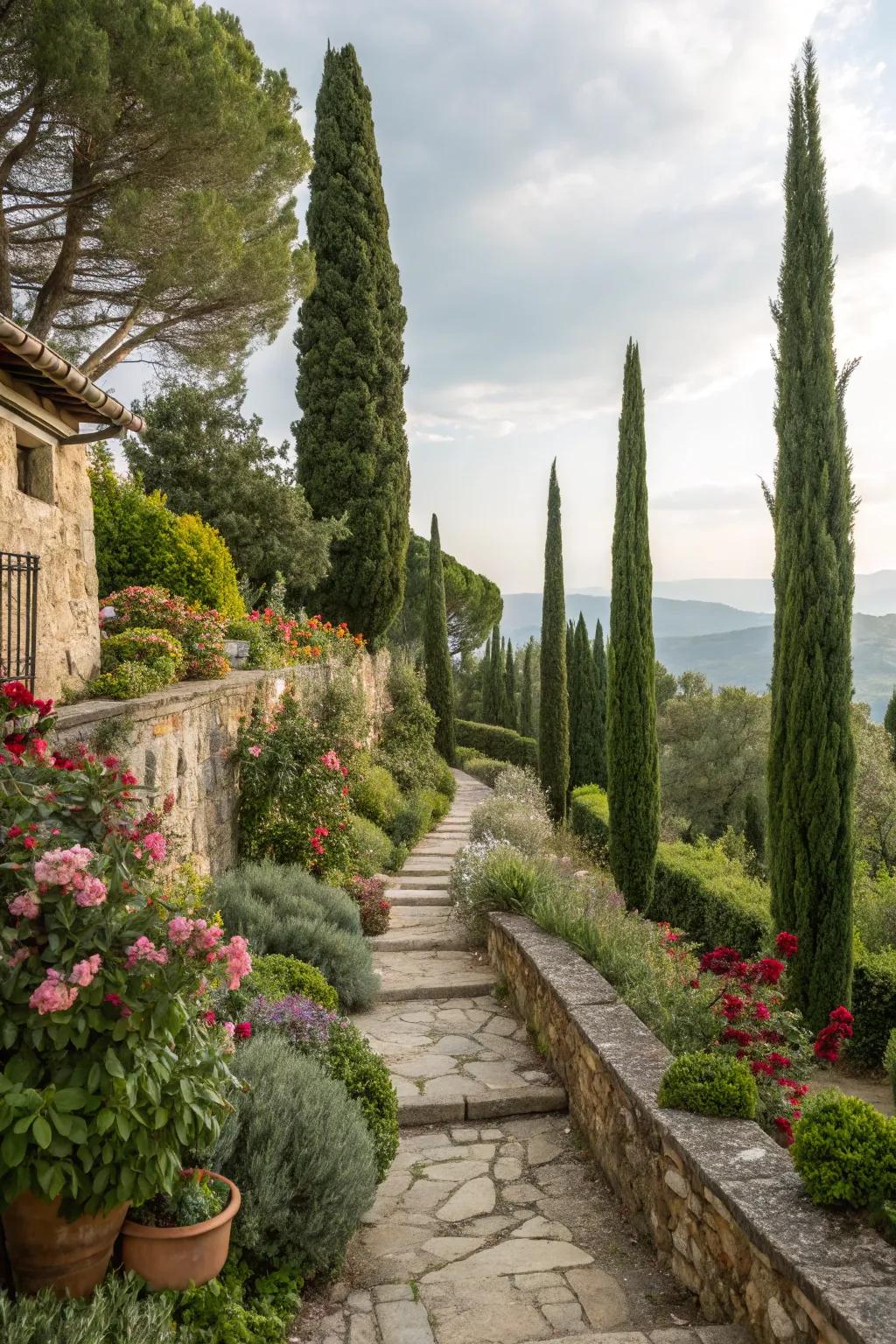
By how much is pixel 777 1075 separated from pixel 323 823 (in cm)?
434

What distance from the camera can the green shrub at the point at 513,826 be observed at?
9859mm

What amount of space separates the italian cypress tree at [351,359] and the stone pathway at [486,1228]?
9.90 metres

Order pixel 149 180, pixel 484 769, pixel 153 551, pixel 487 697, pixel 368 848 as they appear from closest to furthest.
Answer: pixel 153 551
pixel 368 848
pixel 149 180
pixel 484 769
pixel 487 697

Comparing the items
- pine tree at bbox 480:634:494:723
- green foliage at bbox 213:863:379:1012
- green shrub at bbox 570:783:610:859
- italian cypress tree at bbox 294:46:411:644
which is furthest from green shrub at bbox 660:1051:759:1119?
pine tree at bbox 480:634:494:723

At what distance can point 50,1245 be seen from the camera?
2135 mm

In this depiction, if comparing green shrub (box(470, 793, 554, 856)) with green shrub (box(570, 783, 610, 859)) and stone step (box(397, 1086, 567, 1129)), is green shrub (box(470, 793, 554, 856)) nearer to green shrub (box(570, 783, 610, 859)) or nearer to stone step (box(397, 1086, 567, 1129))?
green shrub (box(570, 783, 610, 859))

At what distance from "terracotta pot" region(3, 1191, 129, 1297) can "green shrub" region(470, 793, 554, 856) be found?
23.7 ft

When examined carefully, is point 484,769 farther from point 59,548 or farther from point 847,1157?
point 847,1157

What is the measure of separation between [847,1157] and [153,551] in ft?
25.3

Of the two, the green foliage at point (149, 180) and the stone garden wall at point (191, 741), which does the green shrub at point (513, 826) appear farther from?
the green foliage at point (149, 180)

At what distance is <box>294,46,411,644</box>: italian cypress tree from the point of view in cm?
1413

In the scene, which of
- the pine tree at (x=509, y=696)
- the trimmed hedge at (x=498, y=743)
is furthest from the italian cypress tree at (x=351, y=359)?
the pine tree at (x=509, y=696)

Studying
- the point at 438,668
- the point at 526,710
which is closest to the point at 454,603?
the point at 526,710

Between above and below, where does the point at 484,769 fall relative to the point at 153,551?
below
